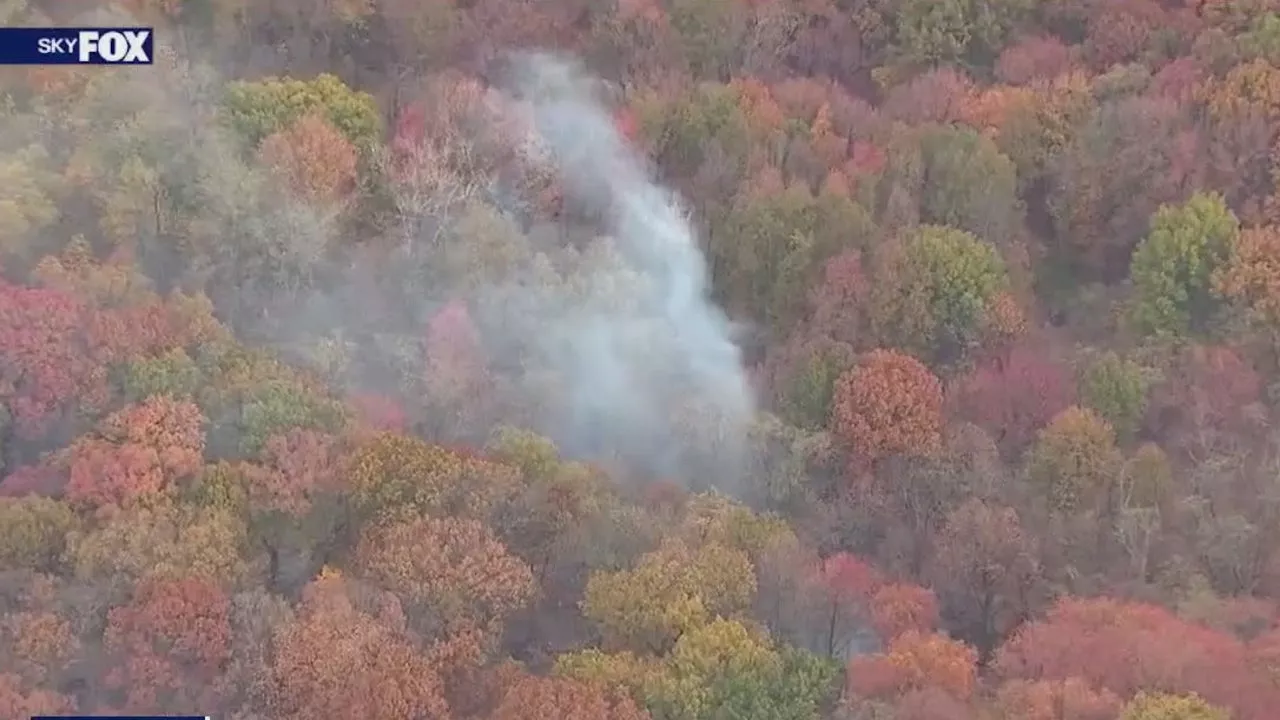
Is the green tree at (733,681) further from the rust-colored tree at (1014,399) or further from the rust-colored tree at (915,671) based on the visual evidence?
the rust-colored tree at (1014,399)

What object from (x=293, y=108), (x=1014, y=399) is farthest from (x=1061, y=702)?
(x=293, y=108)

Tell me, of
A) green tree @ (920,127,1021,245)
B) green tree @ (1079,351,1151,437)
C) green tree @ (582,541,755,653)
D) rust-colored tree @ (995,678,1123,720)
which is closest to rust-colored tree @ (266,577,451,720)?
green tree @ (582,541,755,653)

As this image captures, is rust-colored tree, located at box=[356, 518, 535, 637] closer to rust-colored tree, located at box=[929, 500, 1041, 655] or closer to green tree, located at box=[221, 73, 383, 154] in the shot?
rust-colored tree, located at box=[929, 500, 1041, 655]

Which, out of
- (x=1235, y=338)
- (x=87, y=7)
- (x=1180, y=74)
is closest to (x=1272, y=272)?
(x=1235, y=338)

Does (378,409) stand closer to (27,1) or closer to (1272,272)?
(27,1)

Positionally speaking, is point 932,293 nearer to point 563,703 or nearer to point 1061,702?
point 1061,702

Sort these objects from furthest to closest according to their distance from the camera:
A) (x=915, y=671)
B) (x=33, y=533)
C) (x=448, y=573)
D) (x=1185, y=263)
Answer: (x=1185, y=263) < (x=33, y=533) < (x=448, y=573) < (x=915, y=671)
